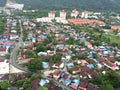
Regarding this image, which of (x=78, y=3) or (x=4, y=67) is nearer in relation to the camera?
(x=4, y=67)

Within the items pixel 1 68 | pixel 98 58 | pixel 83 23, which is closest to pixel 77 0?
pixel 83 23

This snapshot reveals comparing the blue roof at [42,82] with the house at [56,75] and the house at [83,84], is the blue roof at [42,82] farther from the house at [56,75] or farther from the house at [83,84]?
the house at [83,84]

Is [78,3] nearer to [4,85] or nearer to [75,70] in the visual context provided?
[75,70]

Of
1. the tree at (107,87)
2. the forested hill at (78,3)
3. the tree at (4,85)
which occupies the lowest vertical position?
the forested hill at (78,3)

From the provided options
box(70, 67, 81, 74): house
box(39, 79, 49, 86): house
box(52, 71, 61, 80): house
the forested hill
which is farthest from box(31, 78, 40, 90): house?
the forested hill

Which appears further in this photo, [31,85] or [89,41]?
[89,41]

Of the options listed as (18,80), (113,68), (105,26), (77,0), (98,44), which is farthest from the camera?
(77,0)

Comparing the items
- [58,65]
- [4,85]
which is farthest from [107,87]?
[4,85]

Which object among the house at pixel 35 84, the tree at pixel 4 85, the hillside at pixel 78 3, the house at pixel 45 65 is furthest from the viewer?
the hillside at pixel 78 3

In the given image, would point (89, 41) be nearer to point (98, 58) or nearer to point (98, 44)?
point (98, 44)

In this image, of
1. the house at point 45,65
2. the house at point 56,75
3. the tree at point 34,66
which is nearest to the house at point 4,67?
the tree at point 34,66

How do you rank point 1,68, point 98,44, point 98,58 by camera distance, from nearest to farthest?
point 1,68 < point 98,58 < point 98,44
